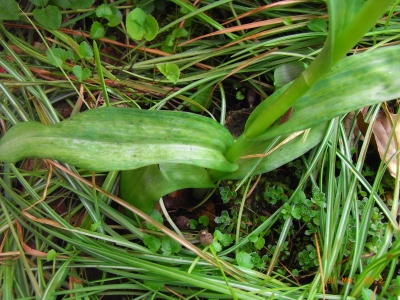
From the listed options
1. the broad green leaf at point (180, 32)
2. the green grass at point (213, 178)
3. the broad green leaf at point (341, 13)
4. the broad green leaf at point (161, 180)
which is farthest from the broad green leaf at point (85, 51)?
the broad green leaf at point (341, 13)

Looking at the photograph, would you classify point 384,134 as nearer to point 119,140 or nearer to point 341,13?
point 341,13

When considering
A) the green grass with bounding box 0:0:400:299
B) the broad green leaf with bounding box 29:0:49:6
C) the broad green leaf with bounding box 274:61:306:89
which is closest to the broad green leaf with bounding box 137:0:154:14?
the green grass with bounding box 0:0:400:299

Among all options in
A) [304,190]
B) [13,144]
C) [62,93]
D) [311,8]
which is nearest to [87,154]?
[13,144]

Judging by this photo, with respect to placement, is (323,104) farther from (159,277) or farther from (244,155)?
(159,277)

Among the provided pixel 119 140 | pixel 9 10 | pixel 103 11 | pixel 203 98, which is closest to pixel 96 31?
pixel 103 11

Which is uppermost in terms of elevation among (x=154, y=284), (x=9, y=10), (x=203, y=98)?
(x=9, y=10)

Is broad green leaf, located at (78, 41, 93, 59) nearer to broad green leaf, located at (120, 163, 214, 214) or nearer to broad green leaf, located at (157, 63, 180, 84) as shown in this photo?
broad green leaf, located at (157, 63, 180, 84)

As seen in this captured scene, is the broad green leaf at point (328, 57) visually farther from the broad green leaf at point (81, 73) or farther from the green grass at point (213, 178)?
the broad green leaf at point (81, 73)
